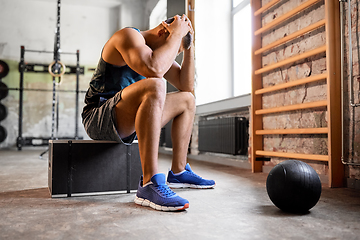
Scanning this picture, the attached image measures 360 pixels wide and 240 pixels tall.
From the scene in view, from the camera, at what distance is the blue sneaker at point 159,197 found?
1.42 metres

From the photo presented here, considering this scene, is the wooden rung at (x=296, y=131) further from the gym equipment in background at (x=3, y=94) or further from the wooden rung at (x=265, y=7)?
the gym equipment in background at (x=3, y=94)

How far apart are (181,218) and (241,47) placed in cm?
359

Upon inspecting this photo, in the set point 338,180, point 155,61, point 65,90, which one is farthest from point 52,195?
point 65,90

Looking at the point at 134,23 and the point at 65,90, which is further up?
the point at 134,23

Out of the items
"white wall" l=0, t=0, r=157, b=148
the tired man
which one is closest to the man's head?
the tired man

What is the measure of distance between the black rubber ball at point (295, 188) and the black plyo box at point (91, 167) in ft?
2.86

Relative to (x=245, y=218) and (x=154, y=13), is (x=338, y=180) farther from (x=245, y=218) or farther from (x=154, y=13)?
(x=154, y=13)

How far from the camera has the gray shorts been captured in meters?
1.66

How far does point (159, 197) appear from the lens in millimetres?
1453

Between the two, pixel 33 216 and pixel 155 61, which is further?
pixel 155 61

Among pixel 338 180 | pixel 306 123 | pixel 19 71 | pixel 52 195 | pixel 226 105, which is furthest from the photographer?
pixel 19 71

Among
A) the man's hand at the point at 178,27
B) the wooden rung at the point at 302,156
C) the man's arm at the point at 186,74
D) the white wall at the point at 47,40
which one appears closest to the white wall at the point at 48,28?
the white wall at the point at 47,40

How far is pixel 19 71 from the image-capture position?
23.0ft

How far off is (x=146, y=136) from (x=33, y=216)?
0.61 metres
